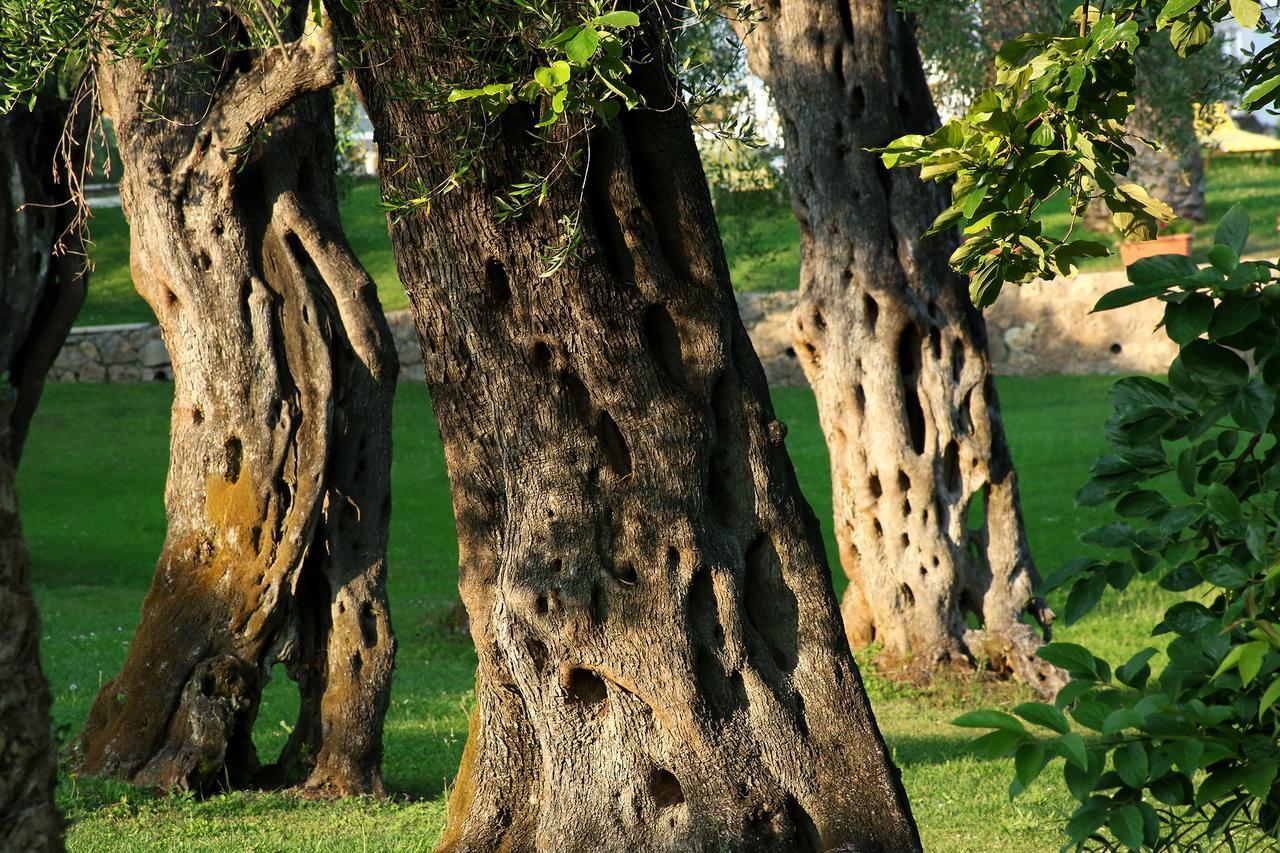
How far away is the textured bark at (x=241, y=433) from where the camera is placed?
6.91 meters

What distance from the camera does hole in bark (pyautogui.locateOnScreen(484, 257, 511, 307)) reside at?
436cm

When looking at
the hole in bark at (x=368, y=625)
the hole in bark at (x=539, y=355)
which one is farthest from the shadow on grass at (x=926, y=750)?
the hole in bark at (x=539, y=355)

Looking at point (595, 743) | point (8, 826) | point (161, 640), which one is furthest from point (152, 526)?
point (8, 826)

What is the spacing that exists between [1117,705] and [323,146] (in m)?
5.88

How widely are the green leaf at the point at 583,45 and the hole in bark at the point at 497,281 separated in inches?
56.4

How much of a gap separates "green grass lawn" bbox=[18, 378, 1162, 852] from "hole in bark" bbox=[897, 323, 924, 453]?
1817 mm

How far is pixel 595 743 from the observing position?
4.52 m

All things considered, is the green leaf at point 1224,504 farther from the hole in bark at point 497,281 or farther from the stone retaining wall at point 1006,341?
the stone retaining wall at point 1006,341

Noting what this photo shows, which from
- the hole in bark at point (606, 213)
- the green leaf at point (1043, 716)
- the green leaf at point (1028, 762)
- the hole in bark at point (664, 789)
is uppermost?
the hole in bark at point (606, 213)

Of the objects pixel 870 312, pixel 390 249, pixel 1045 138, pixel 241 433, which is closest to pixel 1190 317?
pixel 1045 138

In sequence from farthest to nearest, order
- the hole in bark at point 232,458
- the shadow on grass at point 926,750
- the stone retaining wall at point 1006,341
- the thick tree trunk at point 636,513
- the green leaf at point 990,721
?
the stone retaining wall at point 1006,341
the shadow on grass at point 926,750
the hole in bark at point 232,458
the thick tree trunk at point 636,513
the green leaf at point 990,721

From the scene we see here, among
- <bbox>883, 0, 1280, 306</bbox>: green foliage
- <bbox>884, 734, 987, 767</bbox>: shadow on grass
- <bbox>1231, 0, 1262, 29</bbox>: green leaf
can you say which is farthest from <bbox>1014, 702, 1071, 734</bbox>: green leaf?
<bbox>884, 734, 987, 767</bbox>: shadow on grass

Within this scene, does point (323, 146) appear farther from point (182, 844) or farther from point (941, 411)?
point (941, 411)

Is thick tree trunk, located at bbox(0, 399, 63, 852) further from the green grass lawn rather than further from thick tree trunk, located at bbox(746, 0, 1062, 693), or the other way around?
thick tree trunk, located at bbox(746, 0, 1062, 693)
